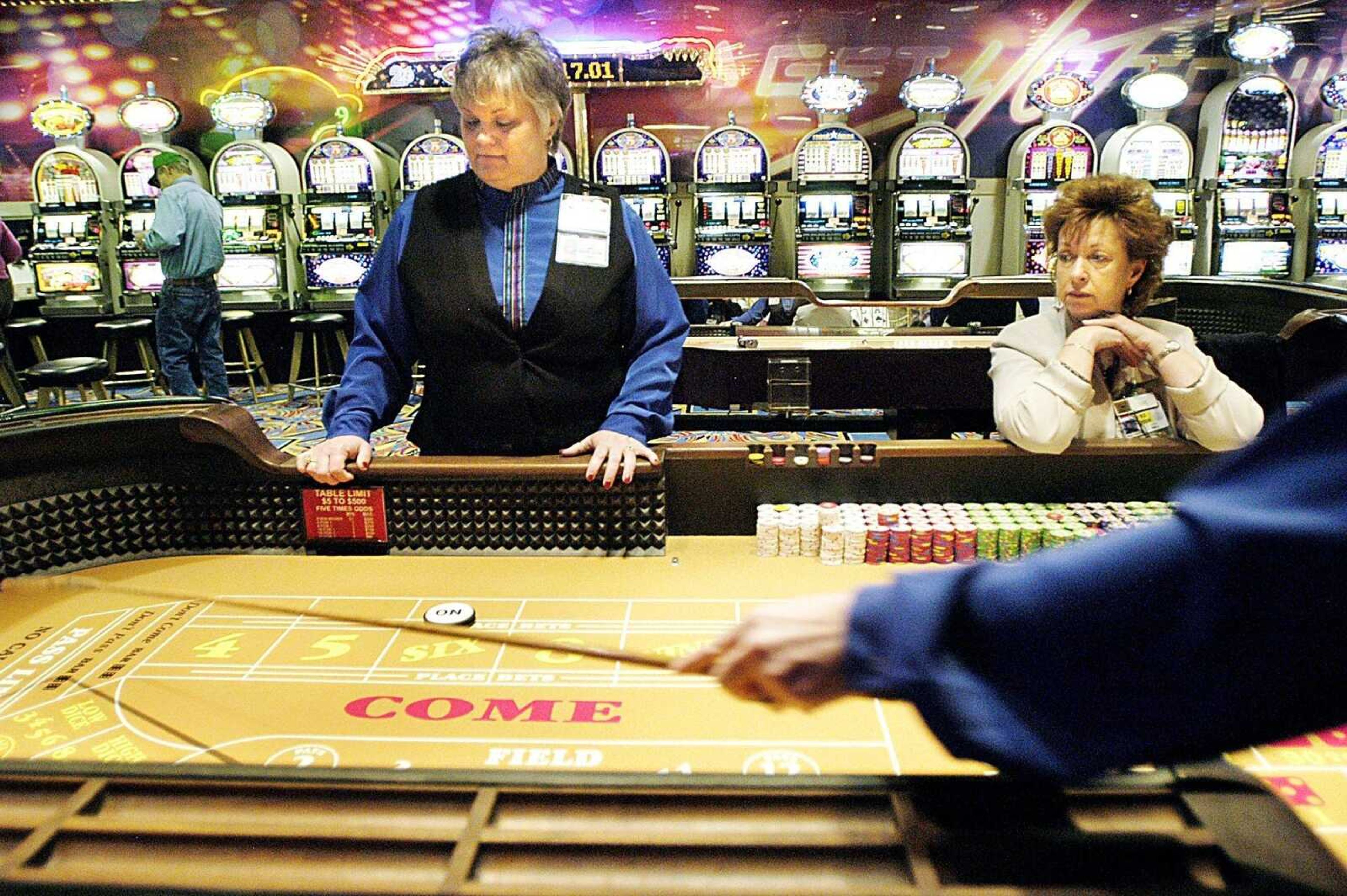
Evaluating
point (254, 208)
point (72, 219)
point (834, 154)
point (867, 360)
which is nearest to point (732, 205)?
point (834, 154)

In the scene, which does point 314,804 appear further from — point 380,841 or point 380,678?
point 380,678

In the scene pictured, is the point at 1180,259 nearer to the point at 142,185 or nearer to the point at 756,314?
the point at 756,314

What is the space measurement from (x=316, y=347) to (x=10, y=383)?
2.04 m

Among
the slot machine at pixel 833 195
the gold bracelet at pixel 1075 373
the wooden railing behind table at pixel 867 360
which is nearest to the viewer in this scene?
the gold bracelet at pixel 1075 373

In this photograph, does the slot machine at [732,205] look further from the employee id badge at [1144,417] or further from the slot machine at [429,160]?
the employee id badge at [1144,417]

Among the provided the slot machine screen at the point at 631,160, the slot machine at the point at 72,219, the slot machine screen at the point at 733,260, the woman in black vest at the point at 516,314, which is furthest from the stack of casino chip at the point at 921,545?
the slot machine at the point at 72,219

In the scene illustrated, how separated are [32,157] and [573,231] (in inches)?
335

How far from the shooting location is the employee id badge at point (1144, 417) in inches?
79.4

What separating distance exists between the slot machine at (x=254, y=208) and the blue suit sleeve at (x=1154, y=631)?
7887 millimetres

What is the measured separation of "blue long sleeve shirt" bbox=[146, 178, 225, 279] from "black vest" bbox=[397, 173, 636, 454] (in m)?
5.06

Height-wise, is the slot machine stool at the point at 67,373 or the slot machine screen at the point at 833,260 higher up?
the slot machine screen at the point at 833,260

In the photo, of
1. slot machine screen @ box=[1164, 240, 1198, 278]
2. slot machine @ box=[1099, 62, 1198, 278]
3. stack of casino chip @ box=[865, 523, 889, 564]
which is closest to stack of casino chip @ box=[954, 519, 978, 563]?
stack of casino chip @ box=[865, 523, 889, 564]

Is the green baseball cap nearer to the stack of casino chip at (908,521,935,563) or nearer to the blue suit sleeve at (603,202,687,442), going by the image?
the blue suit sleeve at (603,202,687,442)

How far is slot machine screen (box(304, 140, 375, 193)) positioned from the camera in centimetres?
748
